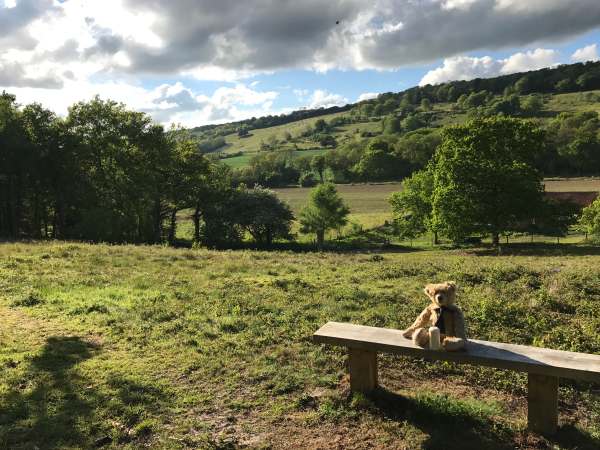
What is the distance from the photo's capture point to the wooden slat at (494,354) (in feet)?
17.0

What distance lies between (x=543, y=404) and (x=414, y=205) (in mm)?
46985

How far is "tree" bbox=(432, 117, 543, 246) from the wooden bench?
31.6m

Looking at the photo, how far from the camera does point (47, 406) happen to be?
6480 millimetres

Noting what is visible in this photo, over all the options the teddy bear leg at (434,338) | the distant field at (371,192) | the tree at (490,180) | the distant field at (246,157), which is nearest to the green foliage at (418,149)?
the distant field at (371,192)

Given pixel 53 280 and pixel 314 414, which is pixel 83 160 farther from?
pixel 314 414

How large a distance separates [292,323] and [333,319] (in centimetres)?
88

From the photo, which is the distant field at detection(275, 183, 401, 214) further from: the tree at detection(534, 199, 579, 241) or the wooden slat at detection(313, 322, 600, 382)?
the wooden slat at detection(313, 322, 600, 382)

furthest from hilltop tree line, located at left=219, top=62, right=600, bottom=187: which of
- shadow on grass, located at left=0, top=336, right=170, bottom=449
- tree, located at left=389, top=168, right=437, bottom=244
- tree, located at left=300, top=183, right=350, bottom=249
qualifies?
shadow on grass, located at left=0, top=336, right=170, bottom=449

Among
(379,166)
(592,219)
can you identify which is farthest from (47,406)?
(379,166)

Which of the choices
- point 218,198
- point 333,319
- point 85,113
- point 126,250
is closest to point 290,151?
point 218,198

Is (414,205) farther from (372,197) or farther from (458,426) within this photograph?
(458,426)

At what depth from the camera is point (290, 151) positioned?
141750 millimetres

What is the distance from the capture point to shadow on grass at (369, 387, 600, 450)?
5.38m

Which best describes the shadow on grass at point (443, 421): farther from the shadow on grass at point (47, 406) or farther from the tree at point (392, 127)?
the tree at point (392, 127)
